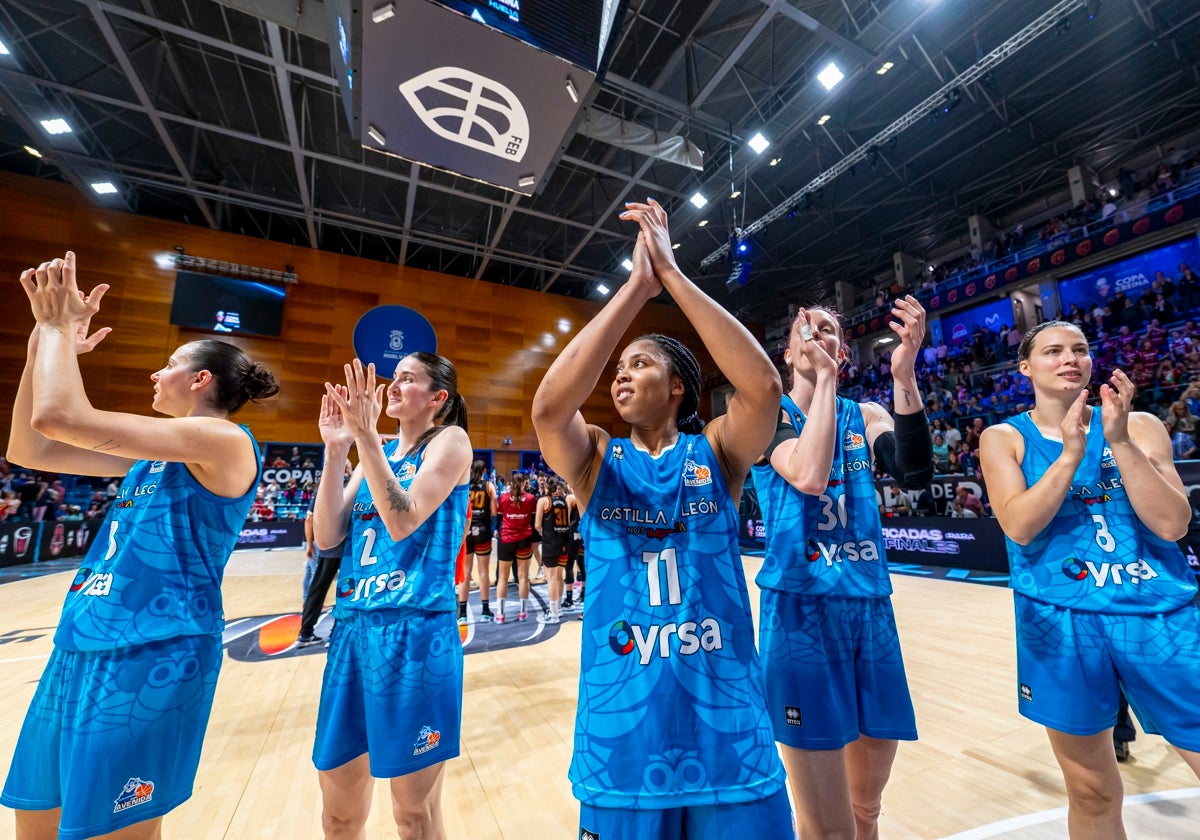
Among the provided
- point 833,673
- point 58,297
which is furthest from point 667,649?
point 58,297

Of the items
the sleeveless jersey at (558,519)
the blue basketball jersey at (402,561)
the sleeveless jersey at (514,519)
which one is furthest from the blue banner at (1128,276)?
the blue basketball jersey at (402,561)

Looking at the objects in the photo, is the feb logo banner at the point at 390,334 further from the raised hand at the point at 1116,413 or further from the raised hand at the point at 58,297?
the raised hand at the point at 1116,413

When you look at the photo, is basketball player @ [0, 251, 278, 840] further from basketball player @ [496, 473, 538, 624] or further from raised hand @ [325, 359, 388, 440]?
basketball player @ [496, 473, 538, 624]

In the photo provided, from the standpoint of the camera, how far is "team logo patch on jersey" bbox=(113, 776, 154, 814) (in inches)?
51.2

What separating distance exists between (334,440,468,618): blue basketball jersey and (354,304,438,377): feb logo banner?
13.6 metres

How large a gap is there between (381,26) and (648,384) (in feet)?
11.6

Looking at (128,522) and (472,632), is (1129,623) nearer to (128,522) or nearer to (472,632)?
(128,522)

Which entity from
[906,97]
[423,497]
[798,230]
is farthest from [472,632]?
[798,230]

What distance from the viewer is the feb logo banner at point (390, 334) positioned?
1470cm

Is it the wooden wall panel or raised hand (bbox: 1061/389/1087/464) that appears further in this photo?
the wooden wall panel

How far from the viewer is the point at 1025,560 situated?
1.76 m

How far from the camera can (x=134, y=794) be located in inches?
52.3

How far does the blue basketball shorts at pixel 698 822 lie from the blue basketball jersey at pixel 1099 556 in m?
1.30

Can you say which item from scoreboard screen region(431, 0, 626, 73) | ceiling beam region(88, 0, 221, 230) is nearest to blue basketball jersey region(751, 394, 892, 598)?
scoreboard screen region(431, 0, 626, 73)
